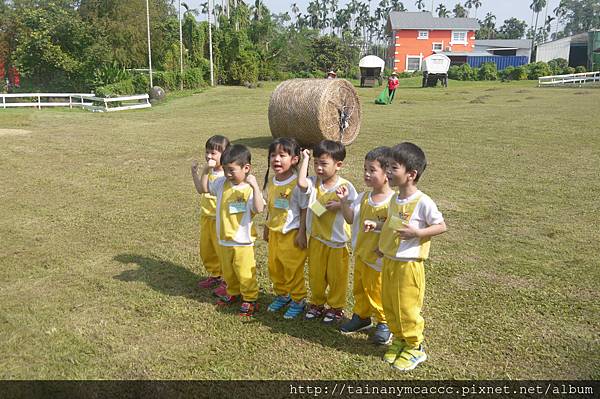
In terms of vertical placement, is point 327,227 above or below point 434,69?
below

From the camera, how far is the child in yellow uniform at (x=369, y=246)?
3.42 m

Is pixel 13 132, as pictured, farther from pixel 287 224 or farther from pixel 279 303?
pixel 287 224

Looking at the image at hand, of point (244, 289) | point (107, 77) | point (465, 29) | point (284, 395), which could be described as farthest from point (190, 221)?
point (465, 29)

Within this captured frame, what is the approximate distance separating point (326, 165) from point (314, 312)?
3.87 feet

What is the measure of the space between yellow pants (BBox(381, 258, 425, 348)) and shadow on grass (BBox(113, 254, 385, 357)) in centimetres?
32

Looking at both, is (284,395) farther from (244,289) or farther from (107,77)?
(107,77)

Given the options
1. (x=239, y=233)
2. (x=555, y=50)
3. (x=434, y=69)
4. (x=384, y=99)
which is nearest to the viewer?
(x=239, y=233)

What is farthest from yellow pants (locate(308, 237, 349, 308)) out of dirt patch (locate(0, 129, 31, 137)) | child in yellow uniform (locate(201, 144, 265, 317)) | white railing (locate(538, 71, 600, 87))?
white railing (locate(538, 71, 600, 87))

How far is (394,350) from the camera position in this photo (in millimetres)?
3369

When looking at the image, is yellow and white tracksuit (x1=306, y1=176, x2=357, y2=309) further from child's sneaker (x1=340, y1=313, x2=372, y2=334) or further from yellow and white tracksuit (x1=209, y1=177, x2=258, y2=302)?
yellow and white tracksuit (x1=209, y1=177, x2=258, y2=302)

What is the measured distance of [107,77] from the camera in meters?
27.1

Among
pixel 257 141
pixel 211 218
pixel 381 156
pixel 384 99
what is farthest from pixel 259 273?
pixel 384 99

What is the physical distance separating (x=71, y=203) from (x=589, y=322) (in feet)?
21.3

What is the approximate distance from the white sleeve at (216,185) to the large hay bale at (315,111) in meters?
6.59
